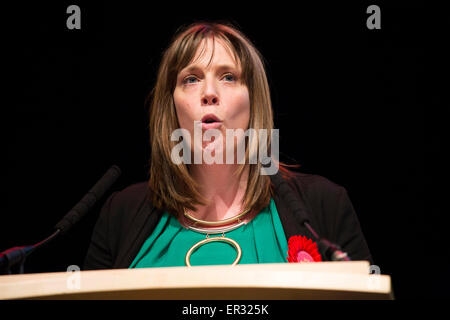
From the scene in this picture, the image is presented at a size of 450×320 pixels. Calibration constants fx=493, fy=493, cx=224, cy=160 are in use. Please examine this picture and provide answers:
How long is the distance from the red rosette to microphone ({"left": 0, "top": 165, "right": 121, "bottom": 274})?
2.07 ft

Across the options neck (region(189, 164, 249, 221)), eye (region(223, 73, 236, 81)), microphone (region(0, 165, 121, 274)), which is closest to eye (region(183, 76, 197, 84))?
eye (region(223, 73, 236, 81))

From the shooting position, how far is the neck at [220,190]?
5.93 feet

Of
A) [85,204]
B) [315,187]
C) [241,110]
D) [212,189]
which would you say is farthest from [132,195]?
[315,187]

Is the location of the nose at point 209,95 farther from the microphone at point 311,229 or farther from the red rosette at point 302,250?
the red rosette at point 302,250

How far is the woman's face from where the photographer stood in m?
1.75

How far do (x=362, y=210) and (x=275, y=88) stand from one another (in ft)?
2.03

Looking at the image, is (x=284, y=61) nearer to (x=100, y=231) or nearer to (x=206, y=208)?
(x=206, y=208)

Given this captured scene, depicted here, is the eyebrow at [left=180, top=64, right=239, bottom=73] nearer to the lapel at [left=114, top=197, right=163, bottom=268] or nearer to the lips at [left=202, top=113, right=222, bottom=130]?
the lips at [left=202, top=113, right=222, bottom=130]

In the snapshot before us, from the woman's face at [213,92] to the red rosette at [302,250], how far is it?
1.48ft

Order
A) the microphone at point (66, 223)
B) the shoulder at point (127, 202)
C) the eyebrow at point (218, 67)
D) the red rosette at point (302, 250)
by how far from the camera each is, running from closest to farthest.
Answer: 1. the microphone at point (66, 223)
2. the red rosette at point (302, 250)
3. the eyebrow at point (218, 67)
4. the shoulder at point (127, 202)

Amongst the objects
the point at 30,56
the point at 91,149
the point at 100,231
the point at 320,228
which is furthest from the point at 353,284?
the point at 30,56

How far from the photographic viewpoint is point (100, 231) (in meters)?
1.92

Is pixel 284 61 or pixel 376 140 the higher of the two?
pixel 284 61

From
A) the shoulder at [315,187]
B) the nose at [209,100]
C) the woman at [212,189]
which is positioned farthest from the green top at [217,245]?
the nose at [209,100]
